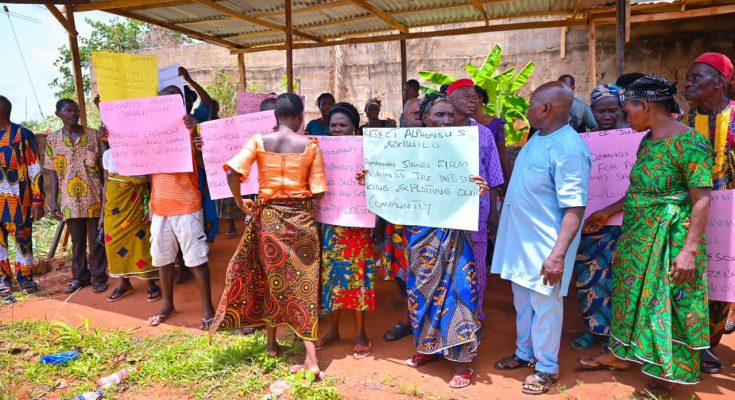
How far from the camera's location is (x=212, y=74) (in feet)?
46.7

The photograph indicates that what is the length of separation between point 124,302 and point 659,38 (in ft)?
32.6

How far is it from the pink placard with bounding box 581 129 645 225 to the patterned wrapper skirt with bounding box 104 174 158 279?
4.17m

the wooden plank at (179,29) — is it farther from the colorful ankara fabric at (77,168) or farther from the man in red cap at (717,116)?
the man in red cap at (717,116)

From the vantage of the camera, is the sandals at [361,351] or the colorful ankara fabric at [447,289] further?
the sandals at [361,351]

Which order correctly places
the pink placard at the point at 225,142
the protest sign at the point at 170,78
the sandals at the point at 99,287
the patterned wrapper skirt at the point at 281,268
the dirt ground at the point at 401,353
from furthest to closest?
the sandals at the point at 99,287
the protest sign at the point at 170,78
the pink placard at the point at 225,142
the patterned wrapper skirt at the point at 281,268
the dirt ground at the point at 401,353

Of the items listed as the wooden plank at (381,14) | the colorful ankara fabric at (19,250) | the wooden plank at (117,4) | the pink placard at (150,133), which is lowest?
the colorful ankara fabric at (19,250)

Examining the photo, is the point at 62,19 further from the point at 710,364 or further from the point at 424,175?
the point at 710,364

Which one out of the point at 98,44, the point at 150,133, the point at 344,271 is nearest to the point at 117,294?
the point at 150,133

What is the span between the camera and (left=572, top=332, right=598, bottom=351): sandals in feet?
12.0

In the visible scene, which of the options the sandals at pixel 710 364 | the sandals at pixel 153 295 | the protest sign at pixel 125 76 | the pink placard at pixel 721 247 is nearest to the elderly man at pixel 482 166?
the pink placard at pixel 721 247

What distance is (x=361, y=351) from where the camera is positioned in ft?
12.3

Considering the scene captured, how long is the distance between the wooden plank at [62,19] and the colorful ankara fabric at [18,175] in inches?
52.7

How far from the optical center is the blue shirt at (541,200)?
2811 millimetres

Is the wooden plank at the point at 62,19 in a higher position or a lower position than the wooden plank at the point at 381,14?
lower
